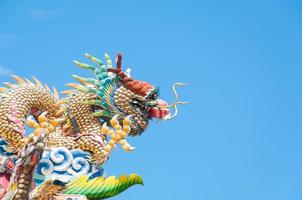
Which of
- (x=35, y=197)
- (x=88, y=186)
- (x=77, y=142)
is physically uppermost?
(x=77, y=142)

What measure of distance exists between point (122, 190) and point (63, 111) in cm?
175

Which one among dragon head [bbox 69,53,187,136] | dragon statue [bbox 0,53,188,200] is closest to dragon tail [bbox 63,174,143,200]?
dragon statue [bbox 0,53,188,200]

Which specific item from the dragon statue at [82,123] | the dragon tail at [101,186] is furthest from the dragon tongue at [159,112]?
the dragon tail at [101,186]

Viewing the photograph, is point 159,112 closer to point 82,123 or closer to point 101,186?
point 82,123

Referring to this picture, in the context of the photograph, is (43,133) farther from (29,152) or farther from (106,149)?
(106,149)

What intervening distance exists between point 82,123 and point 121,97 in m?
0.75

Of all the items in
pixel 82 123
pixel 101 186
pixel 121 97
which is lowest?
pixel 101 186

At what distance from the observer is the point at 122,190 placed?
13.0 meters

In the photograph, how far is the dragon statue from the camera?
12.9m

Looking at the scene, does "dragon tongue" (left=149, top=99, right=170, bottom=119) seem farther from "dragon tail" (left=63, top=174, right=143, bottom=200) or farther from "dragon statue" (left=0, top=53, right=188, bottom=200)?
"dragon tail" (left=63, top=174, right=143, bottom=200)

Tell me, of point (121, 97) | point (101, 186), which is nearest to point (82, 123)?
point (121, 97)

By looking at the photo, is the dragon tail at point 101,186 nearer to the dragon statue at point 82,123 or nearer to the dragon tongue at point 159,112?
the dragon statue at point 82,123

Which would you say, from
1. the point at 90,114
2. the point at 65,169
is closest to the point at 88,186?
the point at 65,169

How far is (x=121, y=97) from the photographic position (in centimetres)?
1405
